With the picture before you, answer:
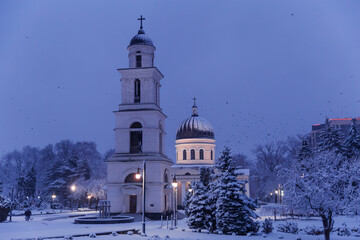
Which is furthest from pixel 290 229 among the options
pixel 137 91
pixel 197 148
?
pixel 197 148

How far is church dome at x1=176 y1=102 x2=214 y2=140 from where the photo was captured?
77.9 m

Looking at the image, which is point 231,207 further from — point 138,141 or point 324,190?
point 138,141

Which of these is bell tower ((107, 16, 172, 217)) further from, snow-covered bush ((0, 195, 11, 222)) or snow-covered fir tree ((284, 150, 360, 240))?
snow-covered fir tree ((284, 150, 360, 240))

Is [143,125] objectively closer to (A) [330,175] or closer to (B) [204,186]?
(B) [204,186]

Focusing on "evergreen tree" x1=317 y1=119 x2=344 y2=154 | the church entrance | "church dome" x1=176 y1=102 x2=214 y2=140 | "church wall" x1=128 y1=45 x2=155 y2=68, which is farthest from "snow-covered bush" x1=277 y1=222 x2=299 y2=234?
"church dome" x1=176 y1=102 x2=214 y2=140

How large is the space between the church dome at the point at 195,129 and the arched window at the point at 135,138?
32062 millimetres

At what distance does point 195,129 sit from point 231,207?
164 ft

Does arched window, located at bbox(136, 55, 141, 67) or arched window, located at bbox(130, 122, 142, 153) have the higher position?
arched window, located at bbox(136, 55, 141, 67)

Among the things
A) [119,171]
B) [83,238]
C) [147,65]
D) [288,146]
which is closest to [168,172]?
[119,171]

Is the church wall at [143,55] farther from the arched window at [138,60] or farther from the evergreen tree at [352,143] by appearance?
the evergreen tree at [352,143]

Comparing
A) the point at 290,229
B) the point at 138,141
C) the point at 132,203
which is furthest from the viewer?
the point at 138,141

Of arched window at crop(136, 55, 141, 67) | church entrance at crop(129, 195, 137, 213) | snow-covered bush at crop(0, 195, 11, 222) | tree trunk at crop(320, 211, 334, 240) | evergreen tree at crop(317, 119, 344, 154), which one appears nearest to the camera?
tree trunk at crop(320, 211, 334, 240)

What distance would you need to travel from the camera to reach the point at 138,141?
4644cm

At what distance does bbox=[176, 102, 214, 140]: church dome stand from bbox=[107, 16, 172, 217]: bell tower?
3042cm
